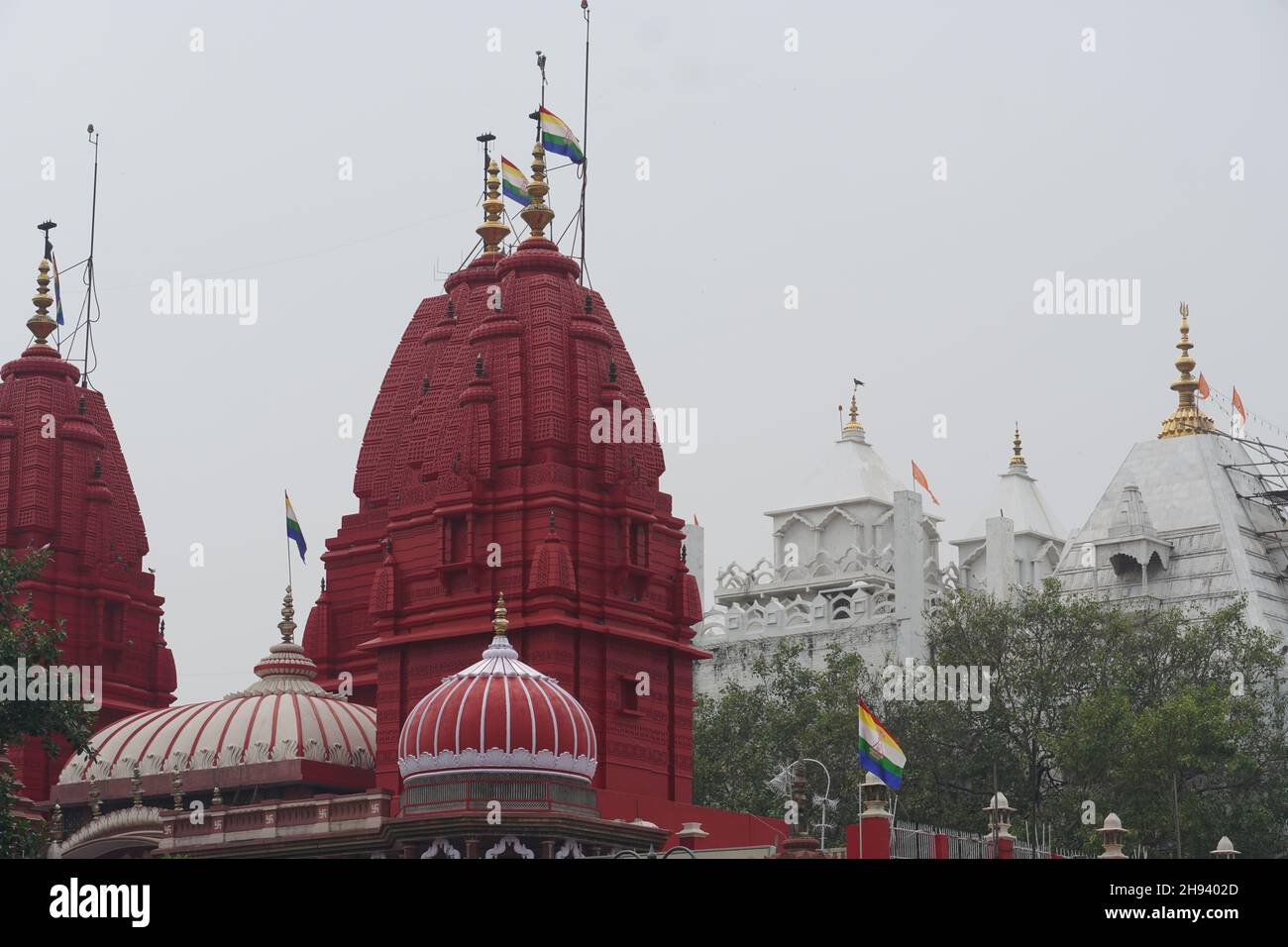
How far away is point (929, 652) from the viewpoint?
220 feet

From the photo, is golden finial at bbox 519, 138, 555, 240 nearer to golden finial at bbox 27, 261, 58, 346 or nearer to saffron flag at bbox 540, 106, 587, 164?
saffron flag at bbox 540, 106, 587, 164

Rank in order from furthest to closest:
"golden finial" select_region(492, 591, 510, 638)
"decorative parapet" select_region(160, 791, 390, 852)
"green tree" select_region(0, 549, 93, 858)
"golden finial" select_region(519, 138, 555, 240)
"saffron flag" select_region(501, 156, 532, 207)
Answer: "saffron flag" select_region(501, 156, 532, 207) < "golden finial" select_region(519, 138, 555, 240) < "decorative parapet" select_region(160, 791, 390, 852) < "golden finial" select_region(492, 591, 510, 638) < "green tree" select_region(0, 549, 93, 858)

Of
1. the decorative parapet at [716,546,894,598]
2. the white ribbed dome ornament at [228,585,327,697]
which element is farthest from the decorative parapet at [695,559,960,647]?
the white ribbed dome ornament at [228,585,327,697]

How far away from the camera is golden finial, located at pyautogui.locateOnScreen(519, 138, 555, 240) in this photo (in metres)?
50.3

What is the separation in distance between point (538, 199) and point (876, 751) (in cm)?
1600

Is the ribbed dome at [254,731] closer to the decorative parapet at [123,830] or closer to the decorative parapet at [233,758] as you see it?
the decorative parapet at [233,758]

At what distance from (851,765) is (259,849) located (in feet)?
64.4

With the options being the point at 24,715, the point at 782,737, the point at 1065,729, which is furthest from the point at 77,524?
the point at 1065,729

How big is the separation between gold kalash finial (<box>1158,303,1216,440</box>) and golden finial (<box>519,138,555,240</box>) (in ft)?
84.8

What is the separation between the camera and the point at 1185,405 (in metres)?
71.9

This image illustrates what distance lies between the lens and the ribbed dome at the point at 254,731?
46344 millimetres

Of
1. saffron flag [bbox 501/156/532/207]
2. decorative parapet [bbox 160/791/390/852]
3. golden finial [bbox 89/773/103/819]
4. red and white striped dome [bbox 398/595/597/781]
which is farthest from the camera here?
saffron flag [bbox 501/156/532/207]

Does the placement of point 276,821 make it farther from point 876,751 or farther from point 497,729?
point 876,751
